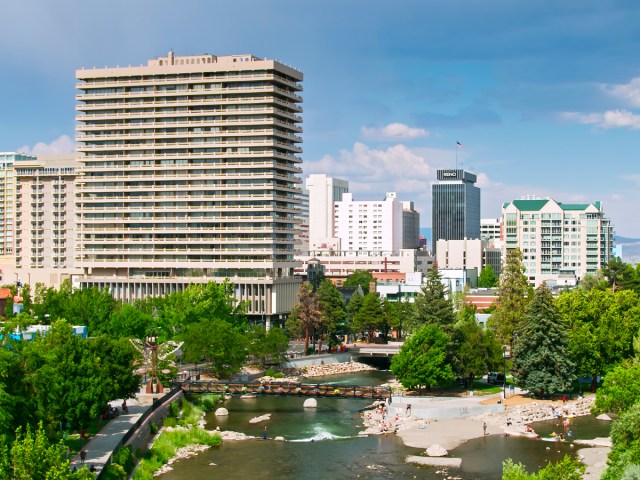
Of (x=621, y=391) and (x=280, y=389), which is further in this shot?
(x=280, y=389)

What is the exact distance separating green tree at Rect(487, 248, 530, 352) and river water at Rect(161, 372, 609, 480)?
76.8 ft

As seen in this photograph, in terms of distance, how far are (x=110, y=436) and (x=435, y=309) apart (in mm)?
50973

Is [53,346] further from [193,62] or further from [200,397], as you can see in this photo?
[193,62]

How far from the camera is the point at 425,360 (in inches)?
4208

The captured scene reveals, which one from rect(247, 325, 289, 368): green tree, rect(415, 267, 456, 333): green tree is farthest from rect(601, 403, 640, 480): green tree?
rect(247, 325, 289, 368): green tree

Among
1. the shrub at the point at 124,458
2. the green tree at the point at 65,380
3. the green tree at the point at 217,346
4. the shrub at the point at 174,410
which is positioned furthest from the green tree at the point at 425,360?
the shrub at the point at 124,458

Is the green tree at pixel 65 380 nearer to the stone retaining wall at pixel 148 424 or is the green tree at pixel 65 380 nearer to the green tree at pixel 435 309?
the stone retaining wall at pixel 148 424

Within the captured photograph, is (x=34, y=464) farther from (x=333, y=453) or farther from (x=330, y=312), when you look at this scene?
(x=330, y=312)

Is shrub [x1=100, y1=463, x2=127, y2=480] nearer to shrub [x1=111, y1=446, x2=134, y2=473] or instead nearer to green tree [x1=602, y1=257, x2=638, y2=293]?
→ shrub [x1=111, y1=446, x2=134, y2=473]

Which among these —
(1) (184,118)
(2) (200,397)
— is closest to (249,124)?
(1) (184,118)

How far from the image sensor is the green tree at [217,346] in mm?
120812

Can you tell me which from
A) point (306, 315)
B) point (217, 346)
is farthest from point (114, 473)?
point (306, 315)

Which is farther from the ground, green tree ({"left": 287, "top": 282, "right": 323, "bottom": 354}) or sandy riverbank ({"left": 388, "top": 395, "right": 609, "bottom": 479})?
green tree ({"left": 287, "top": 282, "right": 323, "bottom": 354})

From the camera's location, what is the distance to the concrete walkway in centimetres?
7044
